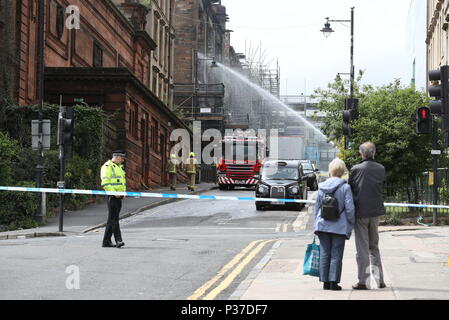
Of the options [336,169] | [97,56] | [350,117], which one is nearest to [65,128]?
[350,117]

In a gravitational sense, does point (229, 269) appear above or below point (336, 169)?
below

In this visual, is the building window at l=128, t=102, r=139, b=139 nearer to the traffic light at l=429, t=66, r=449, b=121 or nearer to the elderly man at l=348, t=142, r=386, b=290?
the traffic light at l=429, t=66, r=449, b=121

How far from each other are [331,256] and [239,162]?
32335mm

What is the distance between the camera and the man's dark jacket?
1009 cm

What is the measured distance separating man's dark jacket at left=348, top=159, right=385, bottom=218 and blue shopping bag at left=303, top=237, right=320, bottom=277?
69 centimetres

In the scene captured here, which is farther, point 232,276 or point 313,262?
point 232,276

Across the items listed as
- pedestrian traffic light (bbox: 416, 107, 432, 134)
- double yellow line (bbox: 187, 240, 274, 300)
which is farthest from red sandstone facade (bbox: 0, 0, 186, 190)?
pedestrian traffic light (bbox: 416, 107, 432, 134)

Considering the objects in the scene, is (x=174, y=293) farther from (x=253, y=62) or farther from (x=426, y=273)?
(x=253, y=62)

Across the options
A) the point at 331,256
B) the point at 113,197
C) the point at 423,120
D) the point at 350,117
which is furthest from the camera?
the point at 350,117

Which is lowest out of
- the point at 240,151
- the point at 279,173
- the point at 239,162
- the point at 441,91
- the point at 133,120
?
the point at 279,173

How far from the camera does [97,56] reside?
40.4 metres

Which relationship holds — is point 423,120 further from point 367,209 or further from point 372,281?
point 367,209

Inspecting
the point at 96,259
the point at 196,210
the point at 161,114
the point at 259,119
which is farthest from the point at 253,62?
the point at 96,259

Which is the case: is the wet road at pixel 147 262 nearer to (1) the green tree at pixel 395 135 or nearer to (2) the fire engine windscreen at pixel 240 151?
(1) the green tree at pixel 395 135
